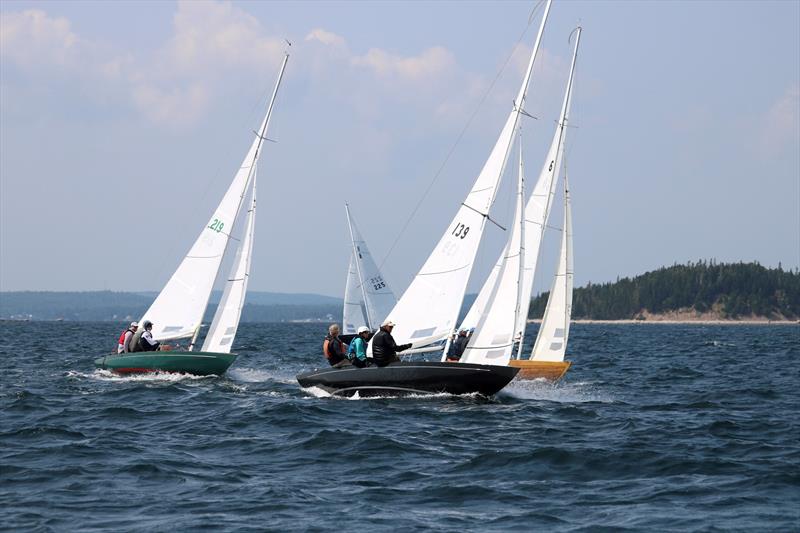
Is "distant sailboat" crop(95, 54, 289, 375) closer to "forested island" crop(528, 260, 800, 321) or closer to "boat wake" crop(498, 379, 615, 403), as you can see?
"boat wake" crop(498, 379, 615, 403)

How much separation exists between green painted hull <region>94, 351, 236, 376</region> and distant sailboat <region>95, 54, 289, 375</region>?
0.11ft

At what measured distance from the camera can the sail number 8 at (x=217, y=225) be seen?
29969mm

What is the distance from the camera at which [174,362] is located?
28.1m

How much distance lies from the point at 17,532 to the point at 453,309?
13.2m

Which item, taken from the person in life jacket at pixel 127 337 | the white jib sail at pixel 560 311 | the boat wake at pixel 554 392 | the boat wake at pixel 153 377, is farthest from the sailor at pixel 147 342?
the white jib sail at pixel 560 311

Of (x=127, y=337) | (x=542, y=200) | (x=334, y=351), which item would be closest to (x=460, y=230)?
(x=334, y=351)

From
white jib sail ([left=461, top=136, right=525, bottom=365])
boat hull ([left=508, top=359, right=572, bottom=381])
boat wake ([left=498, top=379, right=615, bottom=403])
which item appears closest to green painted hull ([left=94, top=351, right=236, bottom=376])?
boat wake ([left=498, top=379, right=615, bottom=403])

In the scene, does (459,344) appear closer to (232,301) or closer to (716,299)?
(232,301)

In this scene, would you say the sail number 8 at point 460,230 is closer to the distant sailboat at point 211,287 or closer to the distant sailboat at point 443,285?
the distant sailboat at point 443,285

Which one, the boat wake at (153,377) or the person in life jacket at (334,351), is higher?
the person in life jacket at (334,351)

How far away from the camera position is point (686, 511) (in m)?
11.7

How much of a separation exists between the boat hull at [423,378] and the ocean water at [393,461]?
34 cm

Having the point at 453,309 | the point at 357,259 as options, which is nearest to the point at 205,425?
the point at 453,309

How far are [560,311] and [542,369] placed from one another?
2312mm
